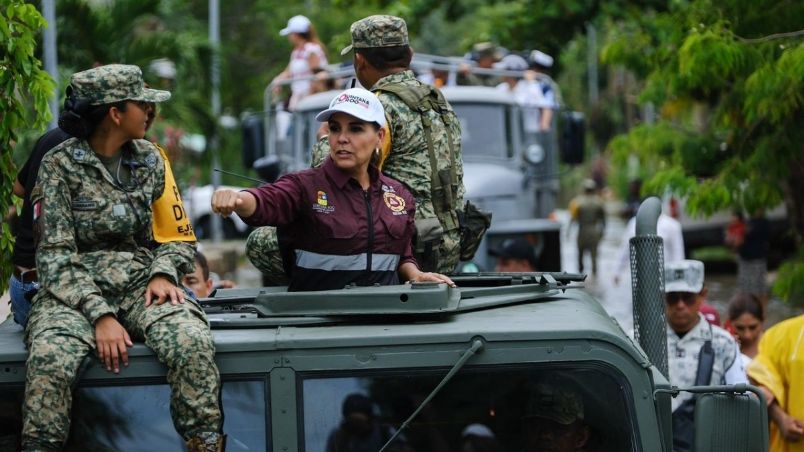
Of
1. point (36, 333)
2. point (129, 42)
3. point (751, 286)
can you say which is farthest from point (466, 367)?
point (751, 286)

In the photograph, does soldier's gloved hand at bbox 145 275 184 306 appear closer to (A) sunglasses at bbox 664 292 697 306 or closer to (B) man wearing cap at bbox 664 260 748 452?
(B) man wearing cap at bbox 664 260 748 452

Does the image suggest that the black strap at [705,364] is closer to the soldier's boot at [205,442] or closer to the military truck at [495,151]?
the soldier's boot at [205,442]

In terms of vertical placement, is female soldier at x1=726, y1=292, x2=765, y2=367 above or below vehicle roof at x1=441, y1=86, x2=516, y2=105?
below

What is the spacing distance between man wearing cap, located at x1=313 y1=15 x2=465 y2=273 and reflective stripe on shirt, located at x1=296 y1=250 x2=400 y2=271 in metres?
0.81

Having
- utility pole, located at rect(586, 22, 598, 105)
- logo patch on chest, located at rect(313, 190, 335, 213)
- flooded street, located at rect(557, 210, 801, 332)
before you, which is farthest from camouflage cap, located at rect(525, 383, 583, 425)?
utility pole, located at rect(586, 22, 598, 105)

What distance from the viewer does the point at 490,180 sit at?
1274 centimetres

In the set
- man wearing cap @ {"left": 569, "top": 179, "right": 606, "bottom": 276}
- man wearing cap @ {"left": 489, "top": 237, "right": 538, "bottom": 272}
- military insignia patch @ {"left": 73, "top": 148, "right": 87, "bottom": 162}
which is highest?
military insignia patch @ {"left": 73, "top": 148, "right": 87, "bottom": 162}

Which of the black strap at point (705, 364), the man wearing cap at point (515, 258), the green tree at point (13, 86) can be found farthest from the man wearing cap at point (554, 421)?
the man wearing cap at point (515, 258)

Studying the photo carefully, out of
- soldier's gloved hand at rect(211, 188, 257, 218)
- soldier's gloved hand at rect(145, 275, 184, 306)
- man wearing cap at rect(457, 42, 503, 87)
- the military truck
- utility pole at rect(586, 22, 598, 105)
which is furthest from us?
utility pole at rect(586, 22, 598, 105)

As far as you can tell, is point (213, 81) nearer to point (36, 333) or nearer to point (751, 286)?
point (751, 286)

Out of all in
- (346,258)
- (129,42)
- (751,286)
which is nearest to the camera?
(346,258)

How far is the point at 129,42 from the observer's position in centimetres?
1472

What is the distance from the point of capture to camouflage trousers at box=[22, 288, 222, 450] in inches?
153

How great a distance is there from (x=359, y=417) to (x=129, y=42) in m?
11.4
